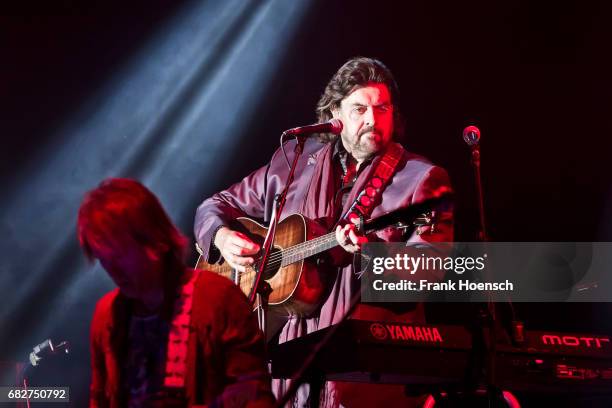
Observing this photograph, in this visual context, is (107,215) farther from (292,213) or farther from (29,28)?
(29,28)

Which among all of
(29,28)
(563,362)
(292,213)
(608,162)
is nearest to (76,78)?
(29,28)

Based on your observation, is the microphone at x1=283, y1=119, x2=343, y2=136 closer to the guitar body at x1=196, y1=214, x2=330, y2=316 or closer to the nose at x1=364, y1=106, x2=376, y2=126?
the nose at x1=364, y1=106, x2=376, y2=126

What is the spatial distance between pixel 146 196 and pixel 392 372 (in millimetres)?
1276

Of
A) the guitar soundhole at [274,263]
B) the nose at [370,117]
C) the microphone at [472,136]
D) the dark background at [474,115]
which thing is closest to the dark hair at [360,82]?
the nose at [370,117]

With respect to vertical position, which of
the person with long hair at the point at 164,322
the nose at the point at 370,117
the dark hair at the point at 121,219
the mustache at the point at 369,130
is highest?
the nose at the point at 370,117

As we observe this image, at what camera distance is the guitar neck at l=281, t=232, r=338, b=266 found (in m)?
Result: 3.76

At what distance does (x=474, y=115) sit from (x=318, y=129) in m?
1.24

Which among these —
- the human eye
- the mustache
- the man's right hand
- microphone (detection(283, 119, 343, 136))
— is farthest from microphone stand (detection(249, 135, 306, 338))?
the human eye

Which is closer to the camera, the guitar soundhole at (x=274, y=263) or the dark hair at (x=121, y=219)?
the dark hair at (x=121, y=219)

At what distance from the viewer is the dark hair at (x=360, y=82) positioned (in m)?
4.40

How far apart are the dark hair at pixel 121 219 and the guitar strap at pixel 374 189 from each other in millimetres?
1669

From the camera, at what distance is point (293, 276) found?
3.95 m

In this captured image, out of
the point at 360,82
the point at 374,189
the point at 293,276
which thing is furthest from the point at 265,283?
the point at 360,82

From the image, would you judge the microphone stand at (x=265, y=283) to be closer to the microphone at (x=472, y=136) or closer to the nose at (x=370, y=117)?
the nose at (x=370, y=117)
